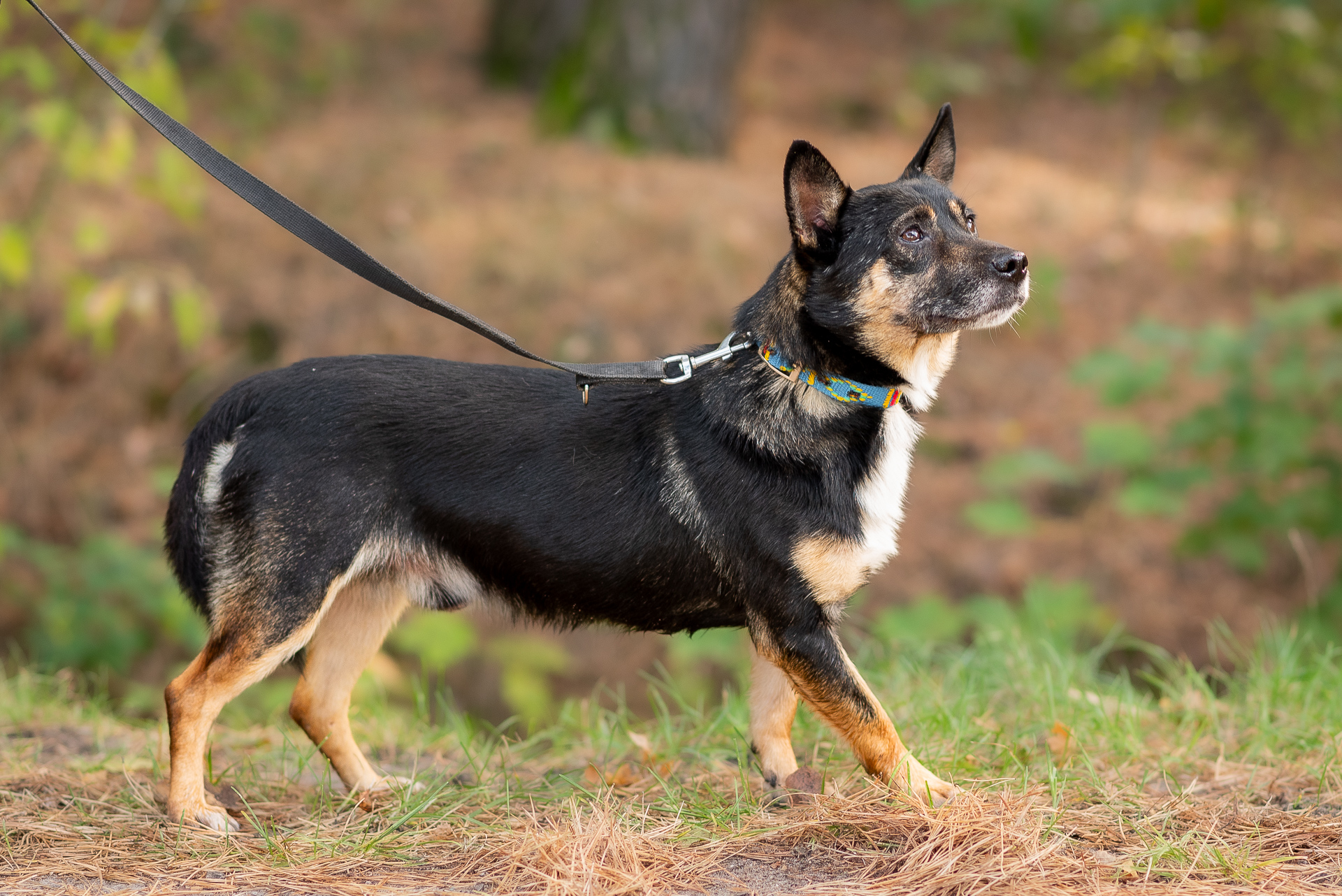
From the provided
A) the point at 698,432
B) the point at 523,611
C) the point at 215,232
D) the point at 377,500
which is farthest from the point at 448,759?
the point at 215,232

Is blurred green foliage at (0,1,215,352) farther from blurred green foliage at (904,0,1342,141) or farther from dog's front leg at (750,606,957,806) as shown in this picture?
blurred green foliage at (904,0,1342,141)

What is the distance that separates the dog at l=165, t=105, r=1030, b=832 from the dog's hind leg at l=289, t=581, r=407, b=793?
41cm

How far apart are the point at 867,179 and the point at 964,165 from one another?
1978mm

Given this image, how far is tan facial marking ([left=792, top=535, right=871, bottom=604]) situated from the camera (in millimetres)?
3225

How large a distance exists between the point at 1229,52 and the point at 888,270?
303 inches

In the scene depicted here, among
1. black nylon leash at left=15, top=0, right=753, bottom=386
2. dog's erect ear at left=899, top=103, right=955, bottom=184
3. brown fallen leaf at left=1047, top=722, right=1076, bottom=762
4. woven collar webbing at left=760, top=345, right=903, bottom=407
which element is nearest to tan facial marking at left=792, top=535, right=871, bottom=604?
woven collar webbing at left=760, top=345, right=903, bottom=407

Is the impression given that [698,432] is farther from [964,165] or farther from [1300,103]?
[964,165]

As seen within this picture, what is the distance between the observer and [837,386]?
11.0ft

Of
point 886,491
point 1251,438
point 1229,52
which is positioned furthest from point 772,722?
point 1229,52

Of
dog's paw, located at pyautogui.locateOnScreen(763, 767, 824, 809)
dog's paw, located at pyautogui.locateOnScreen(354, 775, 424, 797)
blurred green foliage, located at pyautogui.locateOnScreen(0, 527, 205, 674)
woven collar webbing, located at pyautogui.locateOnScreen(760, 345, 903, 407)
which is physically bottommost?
blurred green foliage, located at pyautogui.locateOnScreen(0, 527, 205, 674)

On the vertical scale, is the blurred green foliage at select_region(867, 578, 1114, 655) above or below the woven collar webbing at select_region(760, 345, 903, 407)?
below

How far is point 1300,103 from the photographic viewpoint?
918 centimetres

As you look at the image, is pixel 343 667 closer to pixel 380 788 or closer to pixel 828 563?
pixel 380 788

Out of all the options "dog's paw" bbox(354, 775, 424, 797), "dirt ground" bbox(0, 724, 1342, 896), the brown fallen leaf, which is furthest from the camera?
the brown fallen leaf
